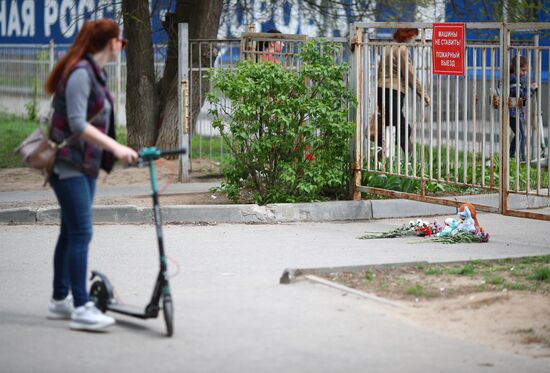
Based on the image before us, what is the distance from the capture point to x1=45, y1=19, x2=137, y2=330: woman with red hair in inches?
260

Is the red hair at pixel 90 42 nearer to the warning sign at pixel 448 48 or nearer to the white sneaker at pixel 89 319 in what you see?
the white sneaker at pixel 89 319

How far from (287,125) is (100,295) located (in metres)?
5.30

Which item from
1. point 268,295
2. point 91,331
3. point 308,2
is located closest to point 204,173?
point 308,2

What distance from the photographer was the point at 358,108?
12453 millimetres

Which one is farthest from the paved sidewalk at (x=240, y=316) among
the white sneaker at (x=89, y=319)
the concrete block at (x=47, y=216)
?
the concrete block at (x=47, y=216)

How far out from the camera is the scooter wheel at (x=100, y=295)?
6945 millimetres

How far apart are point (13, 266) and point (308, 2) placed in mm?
11349

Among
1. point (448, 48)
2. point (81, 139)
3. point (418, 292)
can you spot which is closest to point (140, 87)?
point (448, 48)

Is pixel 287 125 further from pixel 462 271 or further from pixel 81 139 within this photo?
pixel 81 139

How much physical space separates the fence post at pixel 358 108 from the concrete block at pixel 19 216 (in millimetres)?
3425

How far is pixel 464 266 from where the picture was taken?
28.7 feet

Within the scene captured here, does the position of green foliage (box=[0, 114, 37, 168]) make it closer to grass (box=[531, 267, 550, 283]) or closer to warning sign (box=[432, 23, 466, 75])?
warning sign (box=[432, 23, 466, 75])

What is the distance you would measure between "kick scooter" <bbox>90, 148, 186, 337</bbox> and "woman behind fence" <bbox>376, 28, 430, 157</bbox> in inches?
210

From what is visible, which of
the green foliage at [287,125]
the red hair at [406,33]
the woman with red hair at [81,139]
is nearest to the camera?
the woman with red hair at [81,139]
